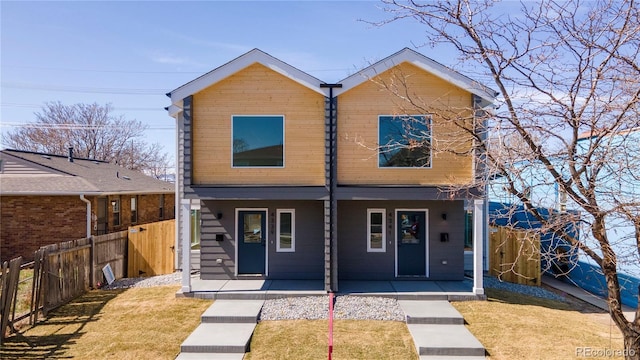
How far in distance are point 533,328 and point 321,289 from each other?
15.3ft

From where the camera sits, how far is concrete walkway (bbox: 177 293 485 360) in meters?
6.46

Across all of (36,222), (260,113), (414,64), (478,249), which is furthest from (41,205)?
(478,249)

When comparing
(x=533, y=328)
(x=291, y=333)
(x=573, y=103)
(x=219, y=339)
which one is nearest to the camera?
(x=573, y=103)

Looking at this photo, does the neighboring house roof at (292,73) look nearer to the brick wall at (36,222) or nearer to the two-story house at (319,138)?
the two-story house at (319,138)

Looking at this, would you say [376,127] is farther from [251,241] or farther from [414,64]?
[251,241]

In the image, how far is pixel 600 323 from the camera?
320 inches

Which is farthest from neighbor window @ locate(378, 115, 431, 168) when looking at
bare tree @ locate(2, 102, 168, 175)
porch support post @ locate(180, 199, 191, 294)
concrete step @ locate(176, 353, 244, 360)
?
bare tree @ locate(2, 102, 168, 175)

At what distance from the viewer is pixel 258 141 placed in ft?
31.2

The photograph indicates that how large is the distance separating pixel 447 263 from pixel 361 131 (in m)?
4.50

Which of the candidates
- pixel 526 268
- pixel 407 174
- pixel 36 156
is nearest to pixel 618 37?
pixel 407 174

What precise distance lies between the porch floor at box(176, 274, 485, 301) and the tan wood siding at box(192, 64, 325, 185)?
2.68 metres

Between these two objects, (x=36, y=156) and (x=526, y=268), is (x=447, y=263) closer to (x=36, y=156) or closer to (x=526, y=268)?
(x=526, y=268)

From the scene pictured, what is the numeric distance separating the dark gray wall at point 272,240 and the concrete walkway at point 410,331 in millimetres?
1811

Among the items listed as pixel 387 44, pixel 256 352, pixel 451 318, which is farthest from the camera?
pixel 387 44
